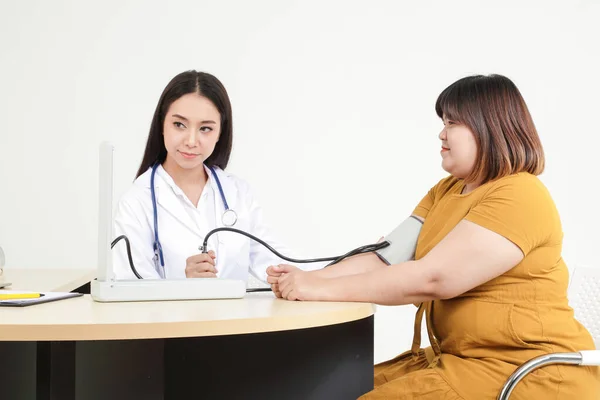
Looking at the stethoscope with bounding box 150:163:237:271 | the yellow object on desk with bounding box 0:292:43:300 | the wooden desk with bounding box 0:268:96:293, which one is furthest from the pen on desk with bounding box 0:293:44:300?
the stethoscope with bounding box 150:163:237:271

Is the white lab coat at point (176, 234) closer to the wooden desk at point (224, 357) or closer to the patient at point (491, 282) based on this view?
the wooden desk at point (224, 357)

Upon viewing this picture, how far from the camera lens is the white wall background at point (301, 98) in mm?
3855

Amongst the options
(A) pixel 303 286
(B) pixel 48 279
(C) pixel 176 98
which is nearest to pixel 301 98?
(C) pixel 176 98

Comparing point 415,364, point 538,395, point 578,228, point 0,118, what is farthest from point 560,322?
point 0,118

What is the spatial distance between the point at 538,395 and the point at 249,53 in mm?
2738

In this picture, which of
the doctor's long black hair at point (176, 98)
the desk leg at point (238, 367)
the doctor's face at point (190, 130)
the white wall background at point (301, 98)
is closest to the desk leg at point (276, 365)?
the desk leg at point (238, 367)

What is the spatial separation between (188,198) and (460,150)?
0.97 m

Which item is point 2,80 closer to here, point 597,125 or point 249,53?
point 249,53

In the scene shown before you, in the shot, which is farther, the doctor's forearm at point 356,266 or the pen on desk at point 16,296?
the doctor's forearm at point 356,266

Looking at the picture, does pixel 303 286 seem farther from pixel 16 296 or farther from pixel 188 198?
pixel 188 198

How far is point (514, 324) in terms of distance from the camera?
1.59 m

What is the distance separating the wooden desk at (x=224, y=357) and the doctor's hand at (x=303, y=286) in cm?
4

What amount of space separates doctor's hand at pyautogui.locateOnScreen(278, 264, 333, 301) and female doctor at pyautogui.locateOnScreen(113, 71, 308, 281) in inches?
20.2

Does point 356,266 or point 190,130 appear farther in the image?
point 190,130
